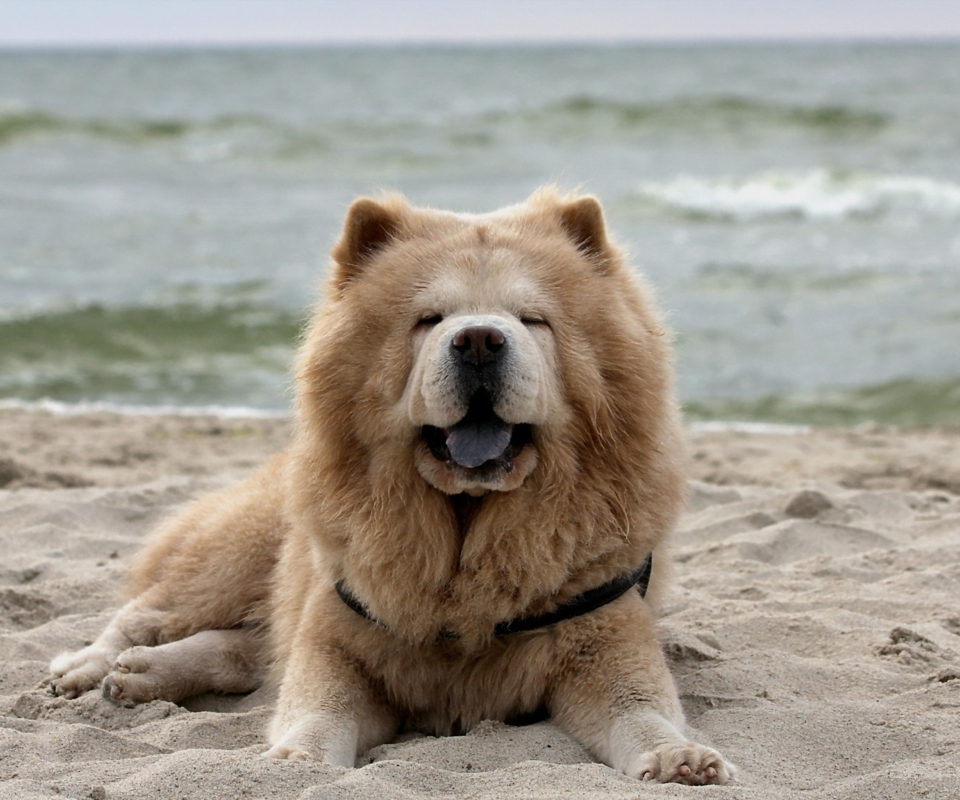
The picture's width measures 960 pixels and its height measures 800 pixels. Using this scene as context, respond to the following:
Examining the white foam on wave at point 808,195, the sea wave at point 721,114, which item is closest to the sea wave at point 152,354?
the white foam on wave at point 808,195

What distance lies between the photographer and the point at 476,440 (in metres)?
3.21

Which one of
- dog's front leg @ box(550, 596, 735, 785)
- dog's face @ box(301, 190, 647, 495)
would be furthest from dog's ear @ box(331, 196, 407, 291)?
dog's front leg @ box(550, 596, 735, 785)

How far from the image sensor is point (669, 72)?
5441 cm

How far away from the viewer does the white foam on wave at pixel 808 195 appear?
19.5 meters

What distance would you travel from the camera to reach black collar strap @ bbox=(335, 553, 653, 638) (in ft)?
11.0

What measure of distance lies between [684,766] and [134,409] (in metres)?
7.12

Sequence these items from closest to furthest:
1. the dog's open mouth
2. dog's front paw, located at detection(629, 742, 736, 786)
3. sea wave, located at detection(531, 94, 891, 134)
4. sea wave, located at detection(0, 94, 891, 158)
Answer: dog's front paw, located at detection(629, 742, 736, 786)
the dog's open mouth
sea wave, located at detection(0, 94, 891, 158)
sea wave, located at detection(531, 94, 891, 134)

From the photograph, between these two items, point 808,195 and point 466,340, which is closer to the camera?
→ point 466,340

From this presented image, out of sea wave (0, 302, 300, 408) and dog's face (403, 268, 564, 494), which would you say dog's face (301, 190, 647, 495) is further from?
sea wave (0, 302, 300, 408)

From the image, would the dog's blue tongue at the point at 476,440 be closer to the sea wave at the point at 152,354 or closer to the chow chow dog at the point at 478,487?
the chow chow dog at the point at 478,487

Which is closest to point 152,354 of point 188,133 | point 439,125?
point 188,133

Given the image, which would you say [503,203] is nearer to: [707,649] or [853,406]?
[853,406]

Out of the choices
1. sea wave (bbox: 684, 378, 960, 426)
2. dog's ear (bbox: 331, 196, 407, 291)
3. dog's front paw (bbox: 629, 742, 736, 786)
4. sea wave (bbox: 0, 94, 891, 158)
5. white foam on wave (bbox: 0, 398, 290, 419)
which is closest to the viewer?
dog's front paw (bbox: 629, 742, 736, 786)

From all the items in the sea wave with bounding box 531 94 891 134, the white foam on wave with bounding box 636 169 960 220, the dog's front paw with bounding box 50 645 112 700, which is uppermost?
the sea wave with bounding box 531 94 891 134
